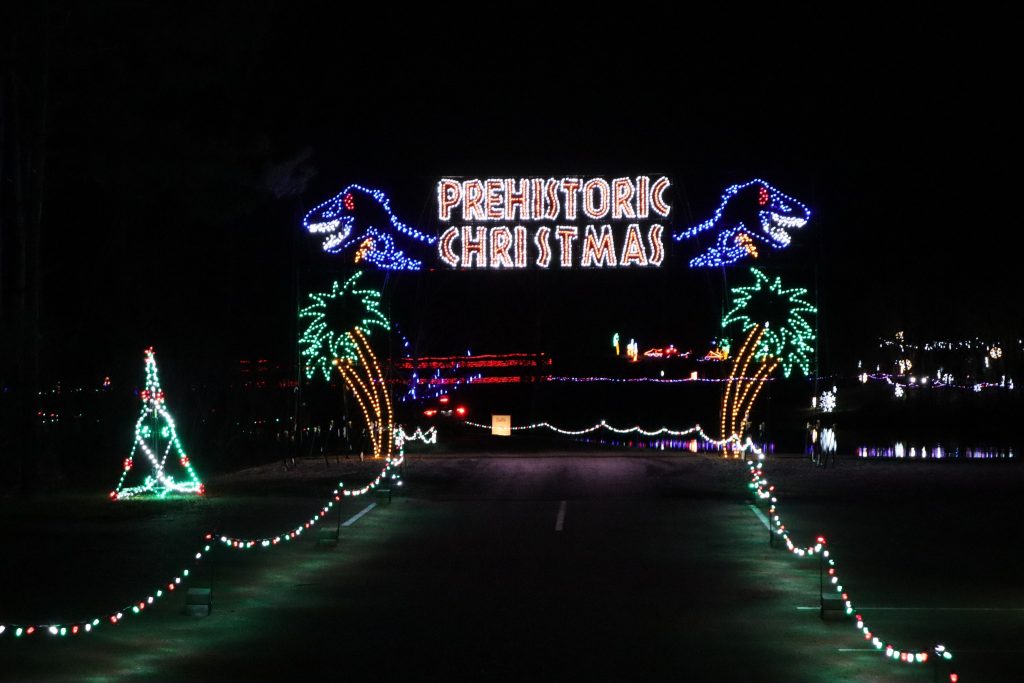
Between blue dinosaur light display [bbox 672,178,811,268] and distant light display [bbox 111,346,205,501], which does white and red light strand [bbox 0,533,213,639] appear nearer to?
distant light display [bbox 111,346,205,501]

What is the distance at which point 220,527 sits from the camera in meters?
18.3

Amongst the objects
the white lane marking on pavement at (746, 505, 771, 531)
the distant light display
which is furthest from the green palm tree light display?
the distant light display

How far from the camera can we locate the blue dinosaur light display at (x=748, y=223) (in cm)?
3091

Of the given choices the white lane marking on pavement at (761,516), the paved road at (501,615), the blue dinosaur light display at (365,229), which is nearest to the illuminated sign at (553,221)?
the blue dinosaur light display at (365,229)

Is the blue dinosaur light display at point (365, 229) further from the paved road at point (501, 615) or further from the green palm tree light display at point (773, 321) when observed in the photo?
the paved road at point (501, 615)

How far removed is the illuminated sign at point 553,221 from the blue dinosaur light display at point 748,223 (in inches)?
41.4

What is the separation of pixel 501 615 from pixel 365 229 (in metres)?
22.0

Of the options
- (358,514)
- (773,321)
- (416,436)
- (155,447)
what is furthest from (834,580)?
(416,436)

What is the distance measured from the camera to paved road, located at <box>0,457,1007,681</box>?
9.41 m

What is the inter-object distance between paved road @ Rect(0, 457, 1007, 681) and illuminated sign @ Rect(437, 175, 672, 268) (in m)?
12.9

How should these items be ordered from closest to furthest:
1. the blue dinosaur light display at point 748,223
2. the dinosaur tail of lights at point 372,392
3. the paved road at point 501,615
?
1. the paved road at point 501,615
2. the blue dinosaur light display at point 748,223
3. the dinosaur tail of lights at point 372,392

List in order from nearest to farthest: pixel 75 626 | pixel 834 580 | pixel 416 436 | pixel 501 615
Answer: pixel 75 626 < pixel 501 615 < pixel 834 580 < pixel 416 436

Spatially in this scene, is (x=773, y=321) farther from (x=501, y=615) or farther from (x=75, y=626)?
(x=75, y=626)

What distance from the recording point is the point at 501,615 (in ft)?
37.9
